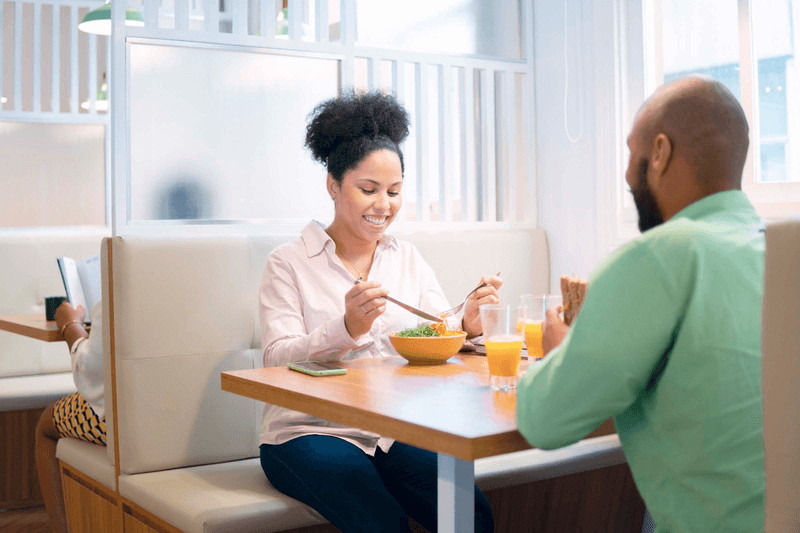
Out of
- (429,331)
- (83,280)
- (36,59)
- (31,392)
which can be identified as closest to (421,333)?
(429,331)

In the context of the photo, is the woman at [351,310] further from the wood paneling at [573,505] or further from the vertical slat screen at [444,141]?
the vertical slat screen at [444,141]

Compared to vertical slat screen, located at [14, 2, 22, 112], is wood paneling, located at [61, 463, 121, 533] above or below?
below

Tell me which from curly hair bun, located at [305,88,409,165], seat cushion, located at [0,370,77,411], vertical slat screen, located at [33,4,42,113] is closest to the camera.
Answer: curly hair bun, located at [305,88,409,165]

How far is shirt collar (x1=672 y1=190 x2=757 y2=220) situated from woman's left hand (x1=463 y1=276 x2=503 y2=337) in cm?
83

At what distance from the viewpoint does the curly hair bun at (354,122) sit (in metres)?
2.05

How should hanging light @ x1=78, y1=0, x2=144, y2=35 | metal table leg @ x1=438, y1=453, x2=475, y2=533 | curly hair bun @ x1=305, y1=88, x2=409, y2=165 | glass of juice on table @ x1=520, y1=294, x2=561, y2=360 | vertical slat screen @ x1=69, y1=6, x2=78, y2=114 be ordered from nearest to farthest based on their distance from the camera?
metal table leg @ x1=438, y1=453, x2=475, y2=533 < glass of juice on table @ x1=520, y1=294, x2=561, y2=360 < curly hair bun @ x1=305, y1=88, x2=409, y2=165 < hanging light @ x1=78, y1=0, x2=144, y2=35 < vertical slat screen @ x1=69, y1=6, x2=78, y2=114

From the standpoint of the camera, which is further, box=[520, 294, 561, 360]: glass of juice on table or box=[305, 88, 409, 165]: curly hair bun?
box=[305, 88, 409, 165]: curly hair bun

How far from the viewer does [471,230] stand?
110 inches

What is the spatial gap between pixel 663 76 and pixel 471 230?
81 centimetres

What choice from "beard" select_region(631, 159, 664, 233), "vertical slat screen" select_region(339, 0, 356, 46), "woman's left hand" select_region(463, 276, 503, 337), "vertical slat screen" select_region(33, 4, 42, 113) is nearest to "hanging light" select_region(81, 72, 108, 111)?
"vertical slat screen" select_region(33, 4, 42, 113)

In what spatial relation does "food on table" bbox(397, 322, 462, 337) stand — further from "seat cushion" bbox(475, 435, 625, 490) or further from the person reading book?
the person reading book

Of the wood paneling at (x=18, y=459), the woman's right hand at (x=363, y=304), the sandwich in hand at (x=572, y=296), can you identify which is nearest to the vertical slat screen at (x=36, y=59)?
the wood paneling at (x=18, y=459)

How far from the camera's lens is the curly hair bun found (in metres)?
2.05

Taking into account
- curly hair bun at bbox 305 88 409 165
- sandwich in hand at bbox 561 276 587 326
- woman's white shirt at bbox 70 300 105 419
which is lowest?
woman's white shirt at bbox 70 300 105 419
